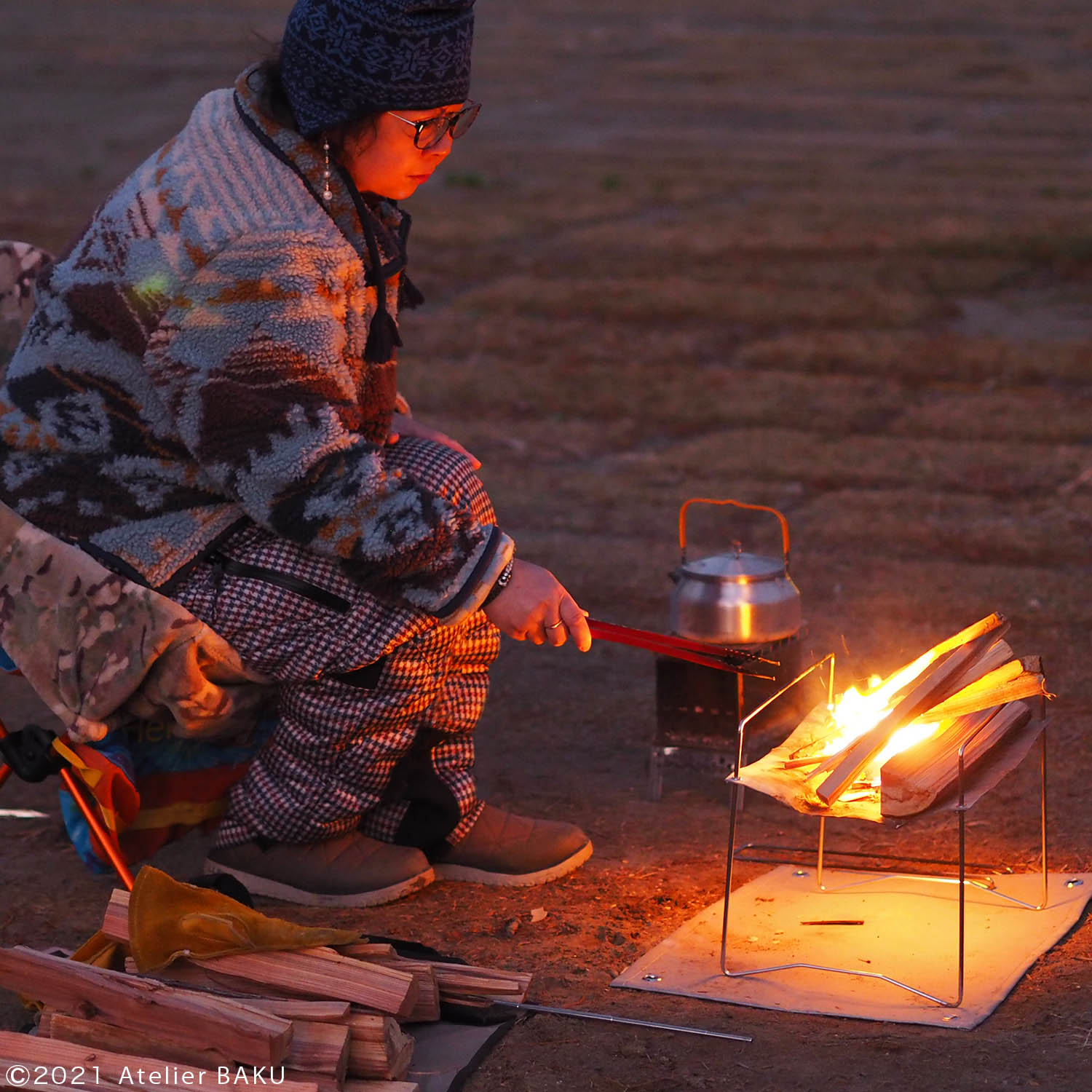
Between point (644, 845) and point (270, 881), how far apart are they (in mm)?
874

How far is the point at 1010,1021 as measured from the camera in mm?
2887

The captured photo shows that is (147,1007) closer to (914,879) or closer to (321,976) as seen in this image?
(321,976)

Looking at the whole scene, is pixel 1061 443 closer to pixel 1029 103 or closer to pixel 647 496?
pixel 647 496

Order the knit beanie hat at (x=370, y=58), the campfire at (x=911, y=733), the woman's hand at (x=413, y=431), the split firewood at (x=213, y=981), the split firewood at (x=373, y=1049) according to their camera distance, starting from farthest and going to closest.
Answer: the woman's hand at (x=413, y=431) → the knit beanie hat at (x=370, y=58) → the campfire at (x=911, y=733) → the split firewood at (x=213, y=981) → the split firewood at (x=373, y=1049)

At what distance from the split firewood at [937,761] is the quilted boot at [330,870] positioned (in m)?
1.08

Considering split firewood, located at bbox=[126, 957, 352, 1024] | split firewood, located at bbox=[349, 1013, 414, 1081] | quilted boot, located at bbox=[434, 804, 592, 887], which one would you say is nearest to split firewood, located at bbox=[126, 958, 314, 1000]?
split firewood, located at bbox=[126, 957, 352, 1024]

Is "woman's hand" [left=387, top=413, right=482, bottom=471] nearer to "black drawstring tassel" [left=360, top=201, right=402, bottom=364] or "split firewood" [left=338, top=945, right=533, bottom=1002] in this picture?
"black drawstring tassel" [left=360, top=201, right=402, bottom=364]

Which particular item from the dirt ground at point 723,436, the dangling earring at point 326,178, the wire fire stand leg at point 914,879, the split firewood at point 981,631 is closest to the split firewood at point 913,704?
the split firewood at point 981,631

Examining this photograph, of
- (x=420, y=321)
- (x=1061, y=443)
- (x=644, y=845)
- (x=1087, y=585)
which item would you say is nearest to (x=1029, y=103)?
(x=420, y=321)

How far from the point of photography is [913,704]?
10.3 feet

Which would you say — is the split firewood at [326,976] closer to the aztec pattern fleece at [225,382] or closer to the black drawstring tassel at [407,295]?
the aztec pattern fleece at [225,382]

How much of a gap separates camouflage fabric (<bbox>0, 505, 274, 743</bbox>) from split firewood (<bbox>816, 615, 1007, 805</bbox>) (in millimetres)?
1216

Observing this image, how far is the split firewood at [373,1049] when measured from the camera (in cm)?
265

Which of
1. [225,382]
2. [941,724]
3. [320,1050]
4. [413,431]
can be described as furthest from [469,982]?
[413,431]
